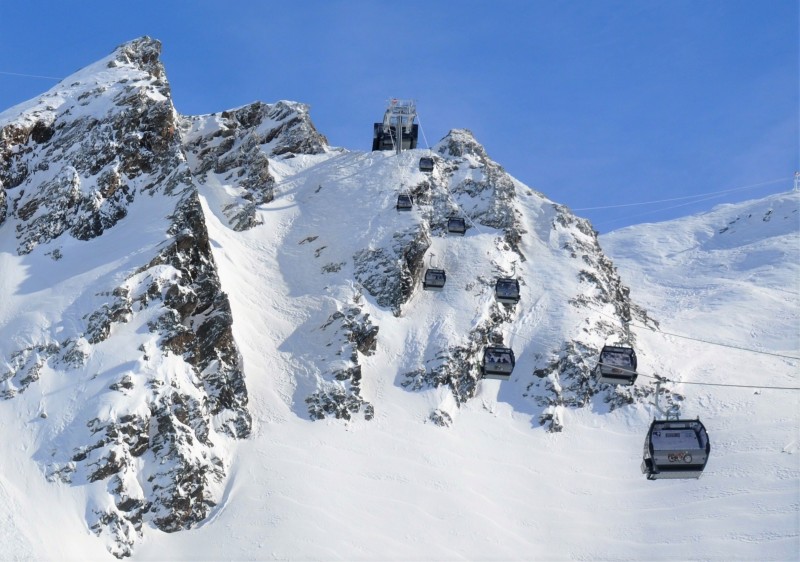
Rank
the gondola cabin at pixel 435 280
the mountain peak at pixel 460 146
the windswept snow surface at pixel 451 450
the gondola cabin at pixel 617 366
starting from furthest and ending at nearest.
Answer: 1. the mountain peak at pixel 460 146
2. the gondola cabin at pixel 435 280
3. the windswept snow surface at pixel 451 450
4. the gondola cabin at pixel 617 366

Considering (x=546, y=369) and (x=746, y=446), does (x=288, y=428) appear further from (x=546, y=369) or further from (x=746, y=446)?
(x=746, y=446)

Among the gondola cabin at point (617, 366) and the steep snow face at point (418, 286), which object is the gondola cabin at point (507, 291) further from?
the steep snow face at point (418, 286)

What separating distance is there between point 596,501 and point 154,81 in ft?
180

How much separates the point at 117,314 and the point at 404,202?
1203 inches

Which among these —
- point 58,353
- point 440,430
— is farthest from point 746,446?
point 58,353

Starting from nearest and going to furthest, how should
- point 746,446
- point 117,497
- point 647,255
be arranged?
point 117,497 → point 746,446 → point 647,255

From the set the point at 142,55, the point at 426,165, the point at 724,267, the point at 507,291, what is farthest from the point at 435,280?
the point at 724,267

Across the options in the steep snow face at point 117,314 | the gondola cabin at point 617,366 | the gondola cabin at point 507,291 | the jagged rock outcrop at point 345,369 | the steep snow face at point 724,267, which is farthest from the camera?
the steep snow face at point 724,267

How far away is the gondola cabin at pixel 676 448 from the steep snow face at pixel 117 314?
102 ft

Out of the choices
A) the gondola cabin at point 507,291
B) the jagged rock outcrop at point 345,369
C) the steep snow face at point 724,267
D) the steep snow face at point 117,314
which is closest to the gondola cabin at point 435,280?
the jagged rock outcrop at point 345,369

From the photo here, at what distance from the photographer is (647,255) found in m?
130

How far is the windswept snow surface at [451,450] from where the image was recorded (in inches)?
2400

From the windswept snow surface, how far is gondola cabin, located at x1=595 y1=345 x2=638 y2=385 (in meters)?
12.6

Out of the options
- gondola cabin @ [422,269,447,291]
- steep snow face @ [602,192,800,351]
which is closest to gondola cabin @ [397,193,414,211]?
gondola cabin @ [422,269,447,291]
